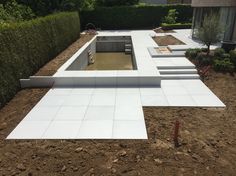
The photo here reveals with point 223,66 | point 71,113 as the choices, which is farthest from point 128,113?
point 223,66

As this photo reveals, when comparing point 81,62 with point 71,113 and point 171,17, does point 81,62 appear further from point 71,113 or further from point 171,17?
point 171,17

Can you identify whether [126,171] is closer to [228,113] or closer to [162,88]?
[228,113]

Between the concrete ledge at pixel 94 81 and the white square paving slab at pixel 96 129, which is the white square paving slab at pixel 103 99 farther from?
the white square paving slab at pixel 96 129

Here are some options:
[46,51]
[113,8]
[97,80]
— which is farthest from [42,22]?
[113,8]

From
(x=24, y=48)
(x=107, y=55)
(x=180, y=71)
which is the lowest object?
(x=107, y=55)

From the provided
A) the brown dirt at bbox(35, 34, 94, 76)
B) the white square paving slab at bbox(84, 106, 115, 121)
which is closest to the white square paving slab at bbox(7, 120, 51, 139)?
the white square paving slab at bbox(84, 106, 115, 121)

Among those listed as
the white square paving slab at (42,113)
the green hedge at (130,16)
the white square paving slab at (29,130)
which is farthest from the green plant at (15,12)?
the green hedge at (130,16)

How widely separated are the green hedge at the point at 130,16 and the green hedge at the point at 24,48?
1454 cm

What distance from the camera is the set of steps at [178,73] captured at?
10352 millimetres

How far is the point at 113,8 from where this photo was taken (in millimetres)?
27922

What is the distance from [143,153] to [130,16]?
2562 cm

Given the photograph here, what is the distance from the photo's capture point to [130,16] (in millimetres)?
28375

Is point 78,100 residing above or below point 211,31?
below

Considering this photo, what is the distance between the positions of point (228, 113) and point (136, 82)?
382 cm
